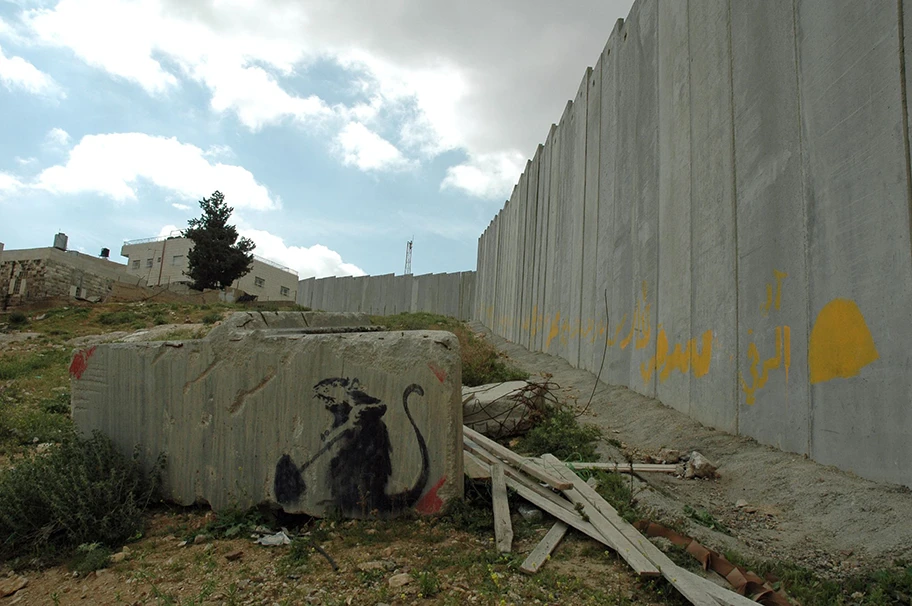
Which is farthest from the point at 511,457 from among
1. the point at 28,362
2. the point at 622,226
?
the point at 28,362

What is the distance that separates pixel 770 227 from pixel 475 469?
261 cm

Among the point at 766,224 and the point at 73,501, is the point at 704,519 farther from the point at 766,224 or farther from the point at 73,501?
the point at 73,501

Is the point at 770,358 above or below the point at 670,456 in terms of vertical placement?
above

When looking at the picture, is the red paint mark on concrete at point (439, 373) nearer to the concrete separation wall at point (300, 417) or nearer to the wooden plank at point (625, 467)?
the concrete separation wall at point (300, 417)

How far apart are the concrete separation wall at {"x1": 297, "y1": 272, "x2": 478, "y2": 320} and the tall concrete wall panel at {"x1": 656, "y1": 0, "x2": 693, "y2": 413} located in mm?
18191

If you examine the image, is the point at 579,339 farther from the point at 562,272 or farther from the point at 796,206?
the point at 796,206

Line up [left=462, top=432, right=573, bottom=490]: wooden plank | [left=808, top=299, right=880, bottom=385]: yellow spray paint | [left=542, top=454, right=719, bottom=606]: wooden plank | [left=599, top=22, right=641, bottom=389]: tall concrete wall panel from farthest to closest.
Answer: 1. [left=599, top=22, right=641, bottom=389]: tall concrete wall panel
2. [left=462, top=432, right=573, bottom=490]: wooden plank
3. [left=808, top=299, right=880, bottom=385]: yellow spray paint
4. [left=542, top=454, right=719, bottom=606]: wooden plank

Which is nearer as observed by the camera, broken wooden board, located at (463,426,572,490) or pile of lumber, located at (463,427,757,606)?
pile of lumber, located at (463,427,757,606)

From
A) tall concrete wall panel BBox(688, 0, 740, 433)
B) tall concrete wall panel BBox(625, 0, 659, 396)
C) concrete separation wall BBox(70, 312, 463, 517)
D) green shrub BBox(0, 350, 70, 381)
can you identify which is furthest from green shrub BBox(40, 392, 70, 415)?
tall concrete wall panel BBox(688, 0, 740, 433)

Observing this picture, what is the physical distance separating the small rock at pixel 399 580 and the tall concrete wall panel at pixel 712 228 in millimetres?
2870

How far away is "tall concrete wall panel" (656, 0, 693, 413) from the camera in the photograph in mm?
5238

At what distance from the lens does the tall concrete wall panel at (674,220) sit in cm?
524

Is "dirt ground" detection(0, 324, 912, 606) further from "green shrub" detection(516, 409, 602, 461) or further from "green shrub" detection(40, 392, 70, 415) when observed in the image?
"green shrub" detection(40, 392, 70, 415)

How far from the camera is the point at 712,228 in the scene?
4.77m
